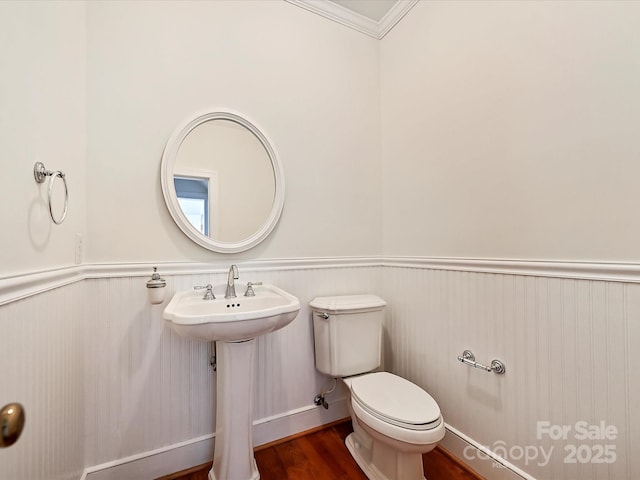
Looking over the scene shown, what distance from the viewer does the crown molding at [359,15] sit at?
1.73 metres

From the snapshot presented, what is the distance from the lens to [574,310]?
102 cm

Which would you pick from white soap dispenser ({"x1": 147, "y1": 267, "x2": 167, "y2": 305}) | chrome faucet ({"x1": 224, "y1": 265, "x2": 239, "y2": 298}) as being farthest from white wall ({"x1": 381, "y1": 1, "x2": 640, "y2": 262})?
white soap dispenser ({"x1": 147, "y1": 267, "x2": 167, "y2": 305})

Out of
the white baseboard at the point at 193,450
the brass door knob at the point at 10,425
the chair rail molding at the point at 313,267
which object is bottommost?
the white baseboard at the point at 193,450

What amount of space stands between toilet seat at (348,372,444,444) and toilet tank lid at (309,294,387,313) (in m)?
0.36

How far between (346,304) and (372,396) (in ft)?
1.55

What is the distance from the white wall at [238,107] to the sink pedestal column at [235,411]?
1.67 feet

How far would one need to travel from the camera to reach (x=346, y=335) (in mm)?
1564

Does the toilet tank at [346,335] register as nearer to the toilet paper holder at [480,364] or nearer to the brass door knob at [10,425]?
the toilet paper holder at [480,364]

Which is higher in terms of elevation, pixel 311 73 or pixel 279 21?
pixel 279 21

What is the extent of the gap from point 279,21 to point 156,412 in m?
2.19

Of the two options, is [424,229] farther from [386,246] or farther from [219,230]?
[219,230]

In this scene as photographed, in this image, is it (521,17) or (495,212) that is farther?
(495,212)

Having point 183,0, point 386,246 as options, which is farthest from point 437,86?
point 183,0

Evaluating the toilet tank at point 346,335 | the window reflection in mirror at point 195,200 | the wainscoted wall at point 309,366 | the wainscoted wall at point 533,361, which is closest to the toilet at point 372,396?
the toilet tank at point 346,335
